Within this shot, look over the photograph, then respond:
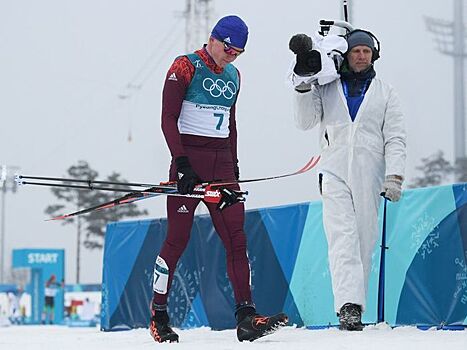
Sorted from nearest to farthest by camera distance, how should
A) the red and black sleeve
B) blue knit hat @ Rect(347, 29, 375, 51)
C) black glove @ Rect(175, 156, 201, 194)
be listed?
black glove @ Rect(175, 156, 201, 194), the red and black sleeve, blue knit hat @ Rect(347, 29, 375, 51)

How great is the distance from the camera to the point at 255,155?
599 inches

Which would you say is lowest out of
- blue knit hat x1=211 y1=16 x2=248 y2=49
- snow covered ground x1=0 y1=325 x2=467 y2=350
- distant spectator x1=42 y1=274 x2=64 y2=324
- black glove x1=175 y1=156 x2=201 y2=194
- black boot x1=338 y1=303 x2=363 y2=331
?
distant spectator x1=42 y1=274 x2=64 y2=324

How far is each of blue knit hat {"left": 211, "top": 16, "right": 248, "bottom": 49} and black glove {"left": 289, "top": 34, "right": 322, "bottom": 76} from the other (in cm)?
22

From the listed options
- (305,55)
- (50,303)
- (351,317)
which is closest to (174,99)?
(305,55)

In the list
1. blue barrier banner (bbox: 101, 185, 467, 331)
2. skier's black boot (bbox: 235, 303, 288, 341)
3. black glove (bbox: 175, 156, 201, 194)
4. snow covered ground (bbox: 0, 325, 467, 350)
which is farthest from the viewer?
blue barrier banner (bbox: 101, 185, 467, 331)

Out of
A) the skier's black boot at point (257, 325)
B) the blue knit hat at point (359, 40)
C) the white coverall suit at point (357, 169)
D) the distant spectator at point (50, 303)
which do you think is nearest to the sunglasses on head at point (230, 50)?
the white coverall suit at point (357, 169)

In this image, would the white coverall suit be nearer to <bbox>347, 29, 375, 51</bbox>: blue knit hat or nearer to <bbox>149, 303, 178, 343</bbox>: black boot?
<bbox>347, 29, 375, 51</bbox>: blue knit hat

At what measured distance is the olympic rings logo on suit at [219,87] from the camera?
3939 millimetres

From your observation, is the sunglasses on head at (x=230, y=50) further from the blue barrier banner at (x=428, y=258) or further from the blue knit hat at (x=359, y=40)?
the blue barrier banner at (x=428, y=258)

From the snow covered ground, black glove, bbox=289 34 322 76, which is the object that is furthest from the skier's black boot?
black glove, bbox=289 34 322 76

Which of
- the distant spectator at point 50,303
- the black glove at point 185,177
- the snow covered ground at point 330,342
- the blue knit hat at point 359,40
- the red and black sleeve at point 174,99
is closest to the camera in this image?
the snow covered ground at point 330,342

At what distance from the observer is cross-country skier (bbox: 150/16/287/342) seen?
3.86 m

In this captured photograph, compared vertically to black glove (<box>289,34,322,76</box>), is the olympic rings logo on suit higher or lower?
lower

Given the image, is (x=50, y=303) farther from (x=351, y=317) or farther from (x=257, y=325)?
(x=257, y=325)
